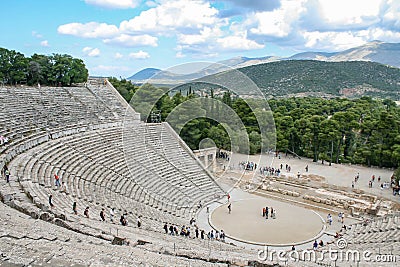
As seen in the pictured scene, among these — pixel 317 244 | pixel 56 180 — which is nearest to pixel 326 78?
pixel 317 244

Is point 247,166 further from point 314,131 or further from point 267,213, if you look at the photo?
point 267,213

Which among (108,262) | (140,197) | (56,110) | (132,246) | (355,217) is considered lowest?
(355,217)

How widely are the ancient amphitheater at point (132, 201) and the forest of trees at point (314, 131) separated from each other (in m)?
3.81

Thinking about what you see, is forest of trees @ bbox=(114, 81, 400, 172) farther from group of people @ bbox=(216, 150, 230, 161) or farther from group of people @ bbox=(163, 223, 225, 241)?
group of people @ bbox=(163, 223, 225, 241)

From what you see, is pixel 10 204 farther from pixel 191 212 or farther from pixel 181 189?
pixel 181 189

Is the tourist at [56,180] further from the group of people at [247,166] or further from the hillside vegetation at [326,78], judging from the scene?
the hillside vegetation at [326,78]

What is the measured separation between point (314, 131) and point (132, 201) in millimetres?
24777

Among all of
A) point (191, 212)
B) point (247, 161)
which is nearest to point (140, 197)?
point (191, 212)

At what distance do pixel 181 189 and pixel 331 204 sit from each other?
9628 millimetres

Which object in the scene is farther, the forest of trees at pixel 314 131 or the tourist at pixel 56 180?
the forest of trees at pixel 314 131

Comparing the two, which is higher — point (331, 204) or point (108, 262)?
point (108, 262)

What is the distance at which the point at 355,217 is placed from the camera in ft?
65.2

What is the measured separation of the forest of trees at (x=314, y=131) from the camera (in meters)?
30.5

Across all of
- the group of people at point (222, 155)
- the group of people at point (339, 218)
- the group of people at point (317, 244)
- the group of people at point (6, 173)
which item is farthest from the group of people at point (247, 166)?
the group of people at point (6, 173)
